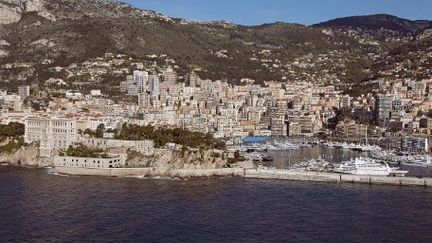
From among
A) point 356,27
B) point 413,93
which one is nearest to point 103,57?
point 413,93

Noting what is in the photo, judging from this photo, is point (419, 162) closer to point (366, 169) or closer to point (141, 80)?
point (366, 169)

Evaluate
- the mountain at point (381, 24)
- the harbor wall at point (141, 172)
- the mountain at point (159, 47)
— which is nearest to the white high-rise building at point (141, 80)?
Result: the mountain at point (159, 47)

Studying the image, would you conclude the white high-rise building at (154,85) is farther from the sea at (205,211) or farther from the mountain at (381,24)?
the mountain at (381,24)

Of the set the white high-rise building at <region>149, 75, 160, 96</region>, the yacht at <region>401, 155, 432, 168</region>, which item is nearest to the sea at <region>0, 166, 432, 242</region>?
the yacht at <region>401, 155, 432, 168</region>

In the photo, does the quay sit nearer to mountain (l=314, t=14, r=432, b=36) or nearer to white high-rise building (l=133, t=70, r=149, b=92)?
white high-rise building (l=133, t=70, r=149, b=92)

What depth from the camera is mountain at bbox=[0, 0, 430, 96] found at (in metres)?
83.4

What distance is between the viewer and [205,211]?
29031 millimetres

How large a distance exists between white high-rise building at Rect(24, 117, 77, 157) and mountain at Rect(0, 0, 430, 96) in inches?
1272

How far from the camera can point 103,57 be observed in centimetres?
8575

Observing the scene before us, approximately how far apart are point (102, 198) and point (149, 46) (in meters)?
62.8

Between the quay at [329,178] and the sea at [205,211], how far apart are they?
4.08 ft

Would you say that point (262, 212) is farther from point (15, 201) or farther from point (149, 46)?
point (149, 46)

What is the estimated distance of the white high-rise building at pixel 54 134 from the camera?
148 ft

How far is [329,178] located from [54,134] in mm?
19599
